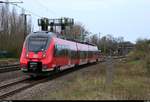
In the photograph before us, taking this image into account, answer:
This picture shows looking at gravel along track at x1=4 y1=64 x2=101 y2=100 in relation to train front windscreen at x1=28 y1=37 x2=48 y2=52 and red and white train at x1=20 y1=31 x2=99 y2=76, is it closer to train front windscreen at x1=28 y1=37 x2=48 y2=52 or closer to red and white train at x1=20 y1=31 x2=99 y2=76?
red and white train at x1=20 y1=31 x2=99 y2=76

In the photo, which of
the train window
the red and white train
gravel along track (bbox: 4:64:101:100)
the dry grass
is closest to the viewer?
the dry grass

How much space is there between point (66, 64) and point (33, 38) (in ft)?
19.9

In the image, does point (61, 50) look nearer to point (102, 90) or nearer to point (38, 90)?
point (38, 90)

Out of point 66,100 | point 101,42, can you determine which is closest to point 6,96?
point 66,100

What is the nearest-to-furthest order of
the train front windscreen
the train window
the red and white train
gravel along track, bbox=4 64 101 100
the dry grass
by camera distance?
the dry grass < gravel along track, bbox=4 64 101 100 < the red and white train < the train front windscreen < the train window

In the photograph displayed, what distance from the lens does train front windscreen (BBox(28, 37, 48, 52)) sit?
2359 centimetres

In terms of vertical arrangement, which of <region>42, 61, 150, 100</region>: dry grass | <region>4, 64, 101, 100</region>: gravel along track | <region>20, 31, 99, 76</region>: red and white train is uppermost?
<region>20, 31, 99, 76</region>: red and white train

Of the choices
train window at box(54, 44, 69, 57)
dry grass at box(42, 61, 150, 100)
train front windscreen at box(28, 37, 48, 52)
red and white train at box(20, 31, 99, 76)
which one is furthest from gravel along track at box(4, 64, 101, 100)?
train front windscreen at box(28, 37, 48, 52)

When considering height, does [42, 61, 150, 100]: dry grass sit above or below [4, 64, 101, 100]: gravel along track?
above

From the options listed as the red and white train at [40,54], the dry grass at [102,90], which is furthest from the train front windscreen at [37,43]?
the dry grass at [102,90]

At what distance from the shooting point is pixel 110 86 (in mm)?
15414

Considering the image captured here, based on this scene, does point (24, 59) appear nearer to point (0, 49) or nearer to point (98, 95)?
point (98, 95)

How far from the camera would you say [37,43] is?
2381 centimetres

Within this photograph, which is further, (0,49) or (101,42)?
(101,42)
